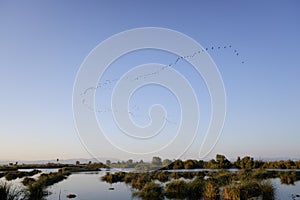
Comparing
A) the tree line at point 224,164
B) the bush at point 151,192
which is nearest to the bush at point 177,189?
the bush at point 151,192

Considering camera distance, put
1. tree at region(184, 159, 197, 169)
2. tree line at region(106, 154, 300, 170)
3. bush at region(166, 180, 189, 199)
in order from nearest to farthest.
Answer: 1. bush at region(166, 180, 189, 199)
2. tree line at region(106, 154, 300, 170)
3. tree at region(184, 159, 197, 169)

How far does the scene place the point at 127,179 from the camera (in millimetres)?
30609

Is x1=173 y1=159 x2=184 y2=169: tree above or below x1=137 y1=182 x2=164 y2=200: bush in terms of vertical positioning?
above

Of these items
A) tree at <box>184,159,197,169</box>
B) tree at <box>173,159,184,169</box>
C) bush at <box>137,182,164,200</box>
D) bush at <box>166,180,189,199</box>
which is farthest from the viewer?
tree at <box>173,159,184,169</box>

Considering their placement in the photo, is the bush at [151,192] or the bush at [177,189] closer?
the bush at [151,192]

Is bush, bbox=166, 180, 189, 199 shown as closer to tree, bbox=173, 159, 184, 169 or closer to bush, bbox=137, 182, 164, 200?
bush, bbox=137, 182, 164, 200

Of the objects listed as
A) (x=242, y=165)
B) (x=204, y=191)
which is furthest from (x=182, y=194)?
(x=242, y=165)

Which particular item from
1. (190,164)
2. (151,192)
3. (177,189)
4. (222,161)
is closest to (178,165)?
(190,164)

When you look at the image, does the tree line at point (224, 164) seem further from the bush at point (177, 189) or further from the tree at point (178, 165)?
the bush at point (177, 189)

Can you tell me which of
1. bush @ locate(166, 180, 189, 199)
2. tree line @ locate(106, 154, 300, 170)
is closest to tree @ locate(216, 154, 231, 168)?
tree line @ locate(106, 154, 300, 170)

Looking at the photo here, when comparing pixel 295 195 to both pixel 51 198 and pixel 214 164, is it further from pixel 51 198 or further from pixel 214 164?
pixel 214 164

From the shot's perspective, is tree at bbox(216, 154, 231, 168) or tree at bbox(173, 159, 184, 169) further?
tree at bbox(173, 159, 184, 169)

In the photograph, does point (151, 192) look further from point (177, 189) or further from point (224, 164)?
point (224, 164)

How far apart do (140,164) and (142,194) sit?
2287 cm
